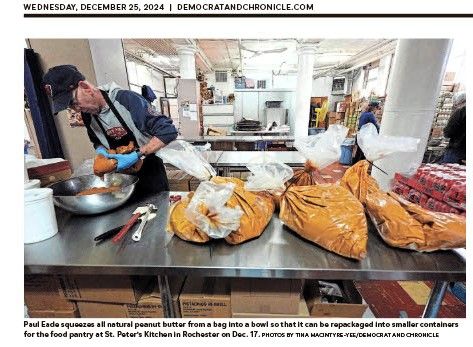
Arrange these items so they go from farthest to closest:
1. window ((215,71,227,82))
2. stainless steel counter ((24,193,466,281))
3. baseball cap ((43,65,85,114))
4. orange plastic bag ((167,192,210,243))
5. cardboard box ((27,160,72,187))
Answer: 1. window ((215,71,227,82))
2. cardboard box ((27,160,72,187))
3. baseball cap ((43,65,85,114))
4. orange plastic bag ((167,192,210,243))
5. stainless steel counter ((24,193,466,281))

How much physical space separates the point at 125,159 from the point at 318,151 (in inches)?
38.2

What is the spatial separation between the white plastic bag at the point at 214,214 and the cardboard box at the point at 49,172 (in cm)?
102

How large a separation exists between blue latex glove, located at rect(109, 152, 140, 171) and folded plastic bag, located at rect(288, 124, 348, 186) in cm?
84

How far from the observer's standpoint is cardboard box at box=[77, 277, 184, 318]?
0.89 meters

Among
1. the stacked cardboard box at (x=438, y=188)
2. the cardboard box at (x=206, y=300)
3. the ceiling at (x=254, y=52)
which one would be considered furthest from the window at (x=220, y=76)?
the cardboard box at (x=206, y=300)

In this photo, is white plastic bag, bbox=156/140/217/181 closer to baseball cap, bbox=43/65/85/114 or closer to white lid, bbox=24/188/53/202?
white lid, bbox=24/188/53/202

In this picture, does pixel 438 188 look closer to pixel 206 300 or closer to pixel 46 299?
pixel 206 300

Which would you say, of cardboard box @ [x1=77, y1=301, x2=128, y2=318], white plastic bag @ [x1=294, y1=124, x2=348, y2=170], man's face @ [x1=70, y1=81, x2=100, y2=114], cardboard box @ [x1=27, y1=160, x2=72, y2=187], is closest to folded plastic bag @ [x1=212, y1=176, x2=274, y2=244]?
white plastic bag @ [x1=294, y1=124, x2=348, y2=170]

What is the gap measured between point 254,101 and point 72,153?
4.80 metres

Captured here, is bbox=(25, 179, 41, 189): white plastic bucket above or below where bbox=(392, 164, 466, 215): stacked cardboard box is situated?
above

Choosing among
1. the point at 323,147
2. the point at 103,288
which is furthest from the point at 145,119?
the point at 323,147

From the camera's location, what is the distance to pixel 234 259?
2.55ft

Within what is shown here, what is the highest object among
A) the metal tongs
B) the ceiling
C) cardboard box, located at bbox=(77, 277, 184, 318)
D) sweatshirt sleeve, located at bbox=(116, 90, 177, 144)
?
the ceiling
